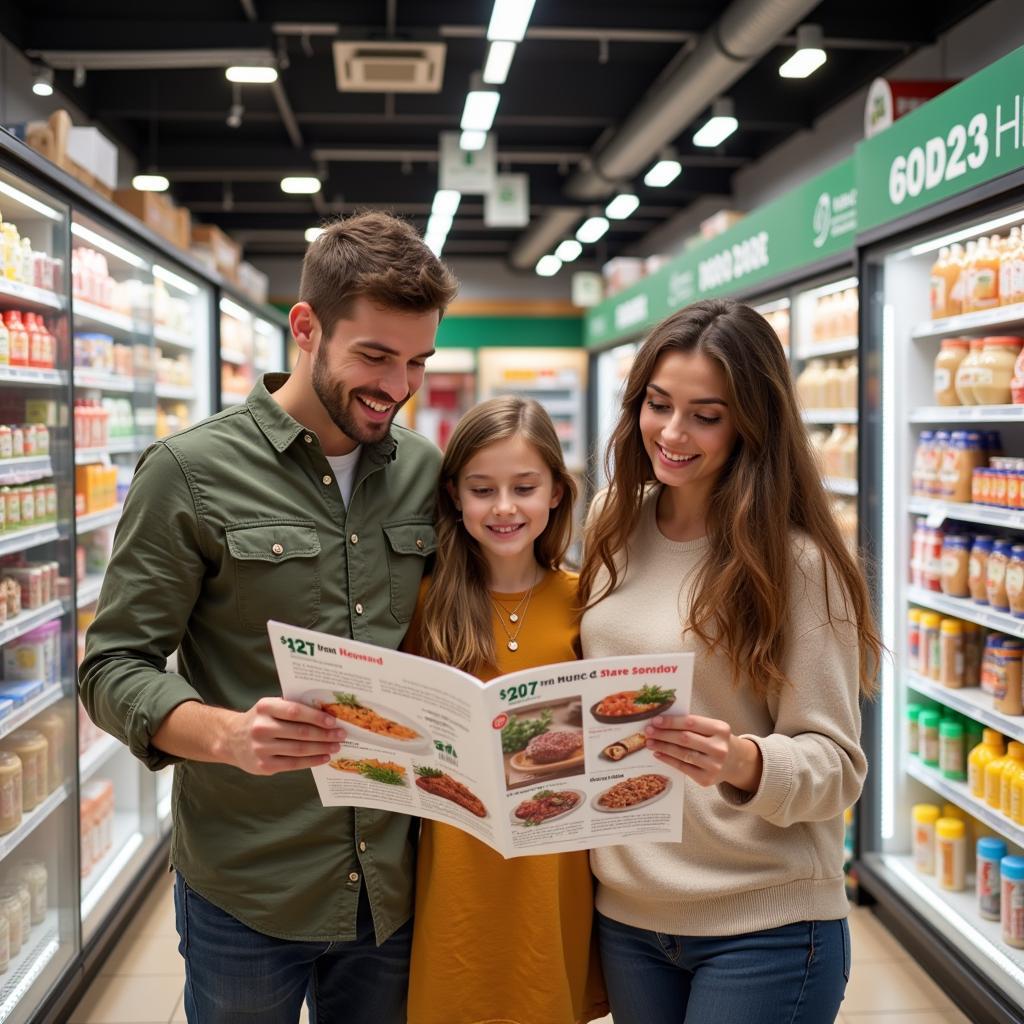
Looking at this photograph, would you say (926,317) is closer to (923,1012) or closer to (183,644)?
(923,1012)

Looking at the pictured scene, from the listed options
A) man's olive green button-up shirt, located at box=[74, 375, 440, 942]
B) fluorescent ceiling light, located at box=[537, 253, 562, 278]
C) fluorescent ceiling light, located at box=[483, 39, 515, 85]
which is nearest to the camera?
man's olive green button-up shirt, located at box=[74, 375, 440, 942]

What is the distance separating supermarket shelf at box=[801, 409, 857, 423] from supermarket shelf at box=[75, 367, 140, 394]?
2940 millimetres

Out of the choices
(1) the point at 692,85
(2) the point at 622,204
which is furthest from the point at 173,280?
(2) the point at 622,204

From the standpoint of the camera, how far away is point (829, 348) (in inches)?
209

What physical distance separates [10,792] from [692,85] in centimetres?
507

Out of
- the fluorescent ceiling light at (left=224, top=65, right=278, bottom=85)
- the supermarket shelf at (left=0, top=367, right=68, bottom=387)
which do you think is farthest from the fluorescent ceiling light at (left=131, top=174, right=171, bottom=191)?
the supermarket shelf at (left=0, top=367, right=68, bottom=387)

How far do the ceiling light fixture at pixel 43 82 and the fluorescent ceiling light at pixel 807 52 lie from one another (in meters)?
4.07

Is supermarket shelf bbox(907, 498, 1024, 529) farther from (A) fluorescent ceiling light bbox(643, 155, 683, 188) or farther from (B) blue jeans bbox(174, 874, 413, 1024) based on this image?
(A) fluorescent ceiling light bbox(643, 155, 683, 188)

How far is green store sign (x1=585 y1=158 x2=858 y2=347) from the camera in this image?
4.77 metres

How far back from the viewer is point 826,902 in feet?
6.06

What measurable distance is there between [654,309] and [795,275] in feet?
11.7

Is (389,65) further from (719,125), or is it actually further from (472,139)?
(719,125)

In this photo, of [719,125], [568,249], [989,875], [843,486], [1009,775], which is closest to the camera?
[1009,775]

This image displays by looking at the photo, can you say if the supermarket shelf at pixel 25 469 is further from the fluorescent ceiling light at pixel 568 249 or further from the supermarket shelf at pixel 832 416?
the fluorescent ceiling light at pixel 568 249
